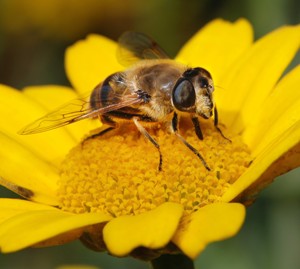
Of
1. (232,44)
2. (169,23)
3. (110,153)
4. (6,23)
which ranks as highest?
(232,44)

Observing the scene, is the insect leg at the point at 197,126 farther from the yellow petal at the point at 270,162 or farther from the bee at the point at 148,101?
the yellow petal at the point at 270,162

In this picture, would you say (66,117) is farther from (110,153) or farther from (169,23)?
(169,23)

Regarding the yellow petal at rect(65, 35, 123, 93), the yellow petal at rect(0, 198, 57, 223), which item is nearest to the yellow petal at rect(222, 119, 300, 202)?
the yellow petal at rect(0, 198, 57, 223)

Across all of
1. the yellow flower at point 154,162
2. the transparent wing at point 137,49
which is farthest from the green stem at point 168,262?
the transparent wing at point 137,49

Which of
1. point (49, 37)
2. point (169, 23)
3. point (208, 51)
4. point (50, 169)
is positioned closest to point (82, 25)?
point (49, 37)

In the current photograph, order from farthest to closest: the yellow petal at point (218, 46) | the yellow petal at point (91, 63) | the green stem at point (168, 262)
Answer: the yellow petal at point (91, 63) → the yellow petal at point (218, 46) → the green stem at point (168, 262)

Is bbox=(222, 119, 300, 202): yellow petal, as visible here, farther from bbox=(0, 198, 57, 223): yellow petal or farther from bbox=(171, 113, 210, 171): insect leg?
bbox=(0, 198, 57, 223): yellow petal

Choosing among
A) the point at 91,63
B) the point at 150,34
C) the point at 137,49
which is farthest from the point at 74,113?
the point at 150,34
